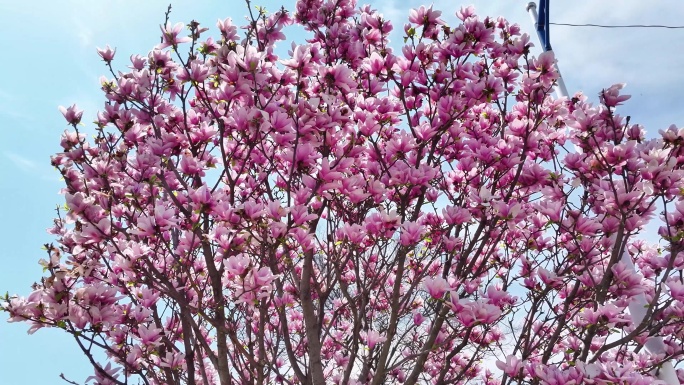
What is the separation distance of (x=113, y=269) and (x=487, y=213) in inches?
89.6

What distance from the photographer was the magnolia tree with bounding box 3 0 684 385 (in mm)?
2645

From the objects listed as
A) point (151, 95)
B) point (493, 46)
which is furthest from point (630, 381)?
point (151, 95)

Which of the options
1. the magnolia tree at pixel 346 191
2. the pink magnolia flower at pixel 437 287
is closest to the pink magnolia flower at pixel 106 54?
the magnolia tree at pixel 346 191

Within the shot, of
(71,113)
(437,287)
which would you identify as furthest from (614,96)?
(71,113)

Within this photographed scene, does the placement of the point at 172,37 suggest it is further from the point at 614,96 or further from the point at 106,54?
the point at 614,96

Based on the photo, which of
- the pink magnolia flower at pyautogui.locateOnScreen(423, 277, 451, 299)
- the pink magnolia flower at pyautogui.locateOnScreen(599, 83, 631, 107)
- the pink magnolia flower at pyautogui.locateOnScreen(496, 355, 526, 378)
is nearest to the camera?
the pink magnolia flower at pyautogui.locateOnScreen(423, 277, 451, 299)

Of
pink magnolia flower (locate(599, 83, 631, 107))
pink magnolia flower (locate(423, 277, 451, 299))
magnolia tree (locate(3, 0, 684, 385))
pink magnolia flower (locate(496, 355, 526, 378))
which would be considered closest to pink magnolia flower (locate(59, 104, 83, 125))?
magnolia tree (locate(3, 0, 684, 385))

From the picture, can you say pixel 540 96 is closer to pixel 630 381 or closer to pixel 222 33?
pixel 630 381

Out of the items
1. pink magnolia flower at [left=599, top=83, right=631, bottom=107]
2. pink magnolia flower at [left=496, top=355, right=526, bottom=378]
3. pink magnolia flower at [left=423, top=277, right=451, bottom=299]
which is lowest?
pink magnolia flower at [left=496, top=355, right=526, bottom=378]

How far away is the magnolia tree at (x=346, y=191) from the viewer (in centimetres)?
264

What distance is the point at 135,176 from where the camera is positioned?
125 inches

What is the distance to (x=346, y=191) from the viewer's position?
279cm

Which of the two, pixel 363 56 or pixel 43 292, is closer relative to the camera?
pixel 43 292

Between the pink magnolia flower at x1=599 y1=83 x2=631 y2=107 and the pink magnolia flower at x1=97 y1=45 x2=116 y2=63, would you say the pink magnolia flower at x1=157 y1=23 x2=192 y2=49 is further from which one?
the pink magnolia flower at x1=599 y1=83 x2=631 y2=107
